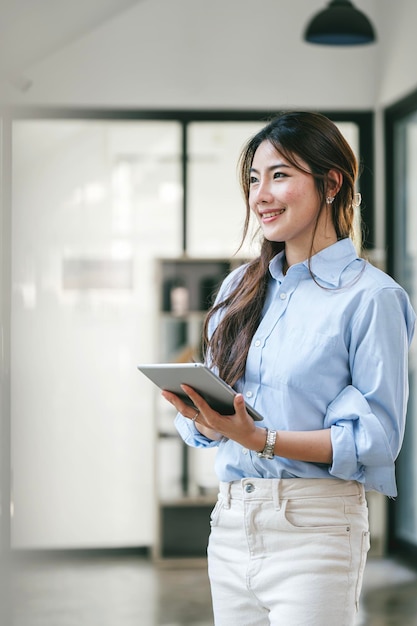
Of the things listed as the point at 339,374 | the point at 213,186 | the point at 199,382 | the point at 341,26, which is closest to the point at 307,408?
the point at 339,374

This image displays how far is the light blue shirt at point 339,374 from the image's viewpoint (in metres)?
1.58

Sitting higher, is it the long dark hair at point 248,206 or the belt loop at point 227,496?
the long dark hair at point 248,206

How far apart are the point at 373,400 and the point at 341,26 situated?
3463 mm

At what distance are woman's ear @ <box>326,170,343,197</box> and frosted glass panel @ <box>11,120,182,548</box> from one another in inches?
158

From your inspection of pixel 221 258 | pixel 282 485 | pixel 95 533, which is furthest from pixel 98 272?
pixel 282 485

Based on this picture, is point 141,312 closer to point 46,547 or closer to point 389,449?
point 46,547

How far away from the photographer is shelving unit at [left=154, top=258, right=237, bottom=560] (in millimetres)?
5613

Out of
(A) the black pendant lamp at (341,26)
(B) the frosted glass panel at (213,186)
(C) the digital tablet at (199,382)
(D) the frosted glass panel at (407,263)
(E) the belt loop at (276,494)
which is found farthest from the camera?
(B) the frosted glass panel at (213,186)

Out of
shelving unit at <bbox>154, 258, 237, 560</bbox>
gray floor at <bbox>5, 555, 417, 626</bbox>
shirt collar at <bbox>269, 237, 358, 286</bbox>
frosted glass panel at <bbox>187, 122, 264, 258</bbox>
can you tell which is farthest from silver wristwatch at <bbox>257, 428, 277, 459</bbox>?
frosted glass panel at <bbox>187, 122, 264, 258</bbox>

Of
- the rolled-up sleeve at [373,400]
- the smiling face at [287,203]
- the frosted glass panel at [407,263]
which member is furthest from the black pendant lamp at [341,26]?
the rolled-up sleeve at [373,400]

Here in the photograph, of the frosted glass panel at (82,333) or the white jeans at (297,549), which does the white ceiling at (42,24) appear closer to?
the frosted glass panel at (82,333)

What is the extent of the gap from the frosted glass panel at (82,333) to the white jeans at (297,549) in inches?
159

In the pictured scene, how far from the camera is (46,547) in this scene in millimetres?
5633

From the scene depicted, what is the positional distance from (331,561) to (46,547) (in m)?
4.31
